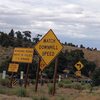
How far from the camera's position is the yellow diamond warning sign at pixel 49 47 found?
2477 cm

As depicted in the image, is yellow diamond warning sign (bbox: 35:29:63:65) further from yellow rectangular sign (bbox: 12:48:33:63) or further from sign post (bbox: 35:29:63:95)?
yellow rectangular sign (bbox: 12:48:33:63)

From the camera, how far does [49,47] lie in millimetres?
25156

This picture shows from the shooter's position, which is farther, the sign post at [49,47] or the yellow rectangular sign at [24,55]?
the yellow rectangular sign at [24,55]

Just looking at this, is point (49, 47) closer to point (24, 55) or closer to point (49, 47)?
point (49, 47)

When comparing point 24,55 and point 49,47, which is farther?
point 24,55

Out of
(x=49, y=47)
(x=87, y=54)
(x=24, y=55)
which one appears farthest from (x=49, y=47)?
(x=87, y=54)

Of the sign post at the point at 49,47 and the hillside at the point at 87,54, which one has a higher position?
the hillside at the point at 87,54

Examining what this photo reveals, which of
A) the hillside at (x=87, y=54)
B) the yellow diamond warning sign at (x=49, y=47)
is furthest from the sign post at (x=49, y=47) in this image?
the hillside at (x=87, y=54)

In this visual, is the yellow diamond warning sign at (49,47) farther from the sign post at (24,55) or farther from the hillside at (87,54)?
the hillside at (87,54)

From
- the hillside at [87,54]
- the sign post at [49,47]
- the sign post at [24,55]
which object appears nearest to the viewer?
the sign post at [49,47]

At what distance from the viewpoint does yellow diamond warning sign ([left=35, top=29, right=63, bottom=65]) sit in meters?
24.8

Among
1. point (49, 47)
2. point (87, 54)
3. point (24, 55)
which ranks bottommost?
point (49, 47)

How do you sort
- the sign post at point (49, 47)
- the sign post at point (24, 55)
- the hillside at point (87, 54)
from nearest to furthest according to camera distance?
1. the sign post at point (49, 47)
2. the sign post at point (24, 55)
3. the hillside at point (87, 54)

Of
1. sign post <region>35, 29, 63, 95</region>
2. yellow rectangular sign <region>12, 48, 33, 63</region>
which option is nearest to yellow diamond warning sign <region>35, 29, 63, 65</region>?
sign post <region>35, 29, 63, 95</region>
